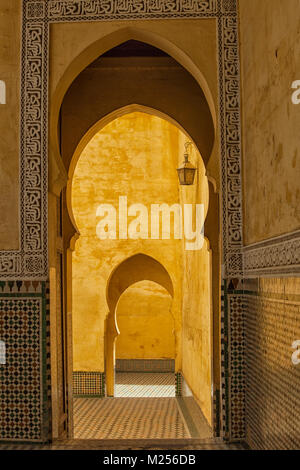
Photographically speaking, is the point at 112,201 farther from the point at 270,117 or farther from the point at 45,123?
the point at 270,117

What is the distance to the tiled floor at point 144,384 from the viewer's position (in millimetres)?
13719

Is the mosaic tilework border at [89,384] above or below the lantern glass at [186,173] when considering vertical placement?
below

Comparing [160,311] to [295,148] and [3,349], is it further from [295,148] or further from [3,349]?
[295,148]

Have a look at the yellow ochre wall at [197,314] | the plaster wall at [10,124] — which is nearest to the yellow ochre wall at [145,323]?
the yellow ochre wall at [197,314]

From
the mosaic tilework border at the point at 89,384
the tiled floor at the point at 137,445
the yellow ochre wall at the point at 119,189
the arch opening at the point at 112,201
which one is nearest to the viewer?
the tiled floor at the point at 137,445

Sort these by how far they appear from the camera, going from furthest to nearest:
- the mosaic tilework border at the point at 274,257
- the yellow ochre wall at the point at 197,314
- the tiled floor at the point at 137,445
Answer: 1. the yellow ochre wall at the point at 197,314
2. the tiled floor at the point at 137,445
3. the mosaic tilework border at the point at 274,257

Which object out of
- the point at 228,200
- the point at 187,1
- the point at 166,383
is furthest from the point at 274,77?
the point at 166,383

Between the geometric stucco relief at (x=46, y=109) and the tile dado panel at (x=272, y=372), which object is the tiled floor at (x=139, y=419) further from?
the geometric stucco relief at (x=46, y=109)

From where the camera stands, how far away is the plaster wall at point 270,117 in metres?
2.95

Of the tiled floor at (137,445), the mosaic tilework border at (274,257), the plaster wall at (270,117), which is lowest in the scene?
the tiled floor at (137,445)

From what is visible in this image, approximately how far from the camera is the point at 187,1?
14.4ft

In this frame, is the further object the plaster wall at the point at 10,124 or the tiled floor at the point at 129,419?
the tiled floor at the point at 129,419

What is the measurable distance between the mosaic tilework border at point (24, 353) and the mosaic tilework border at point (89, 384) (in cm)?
706
